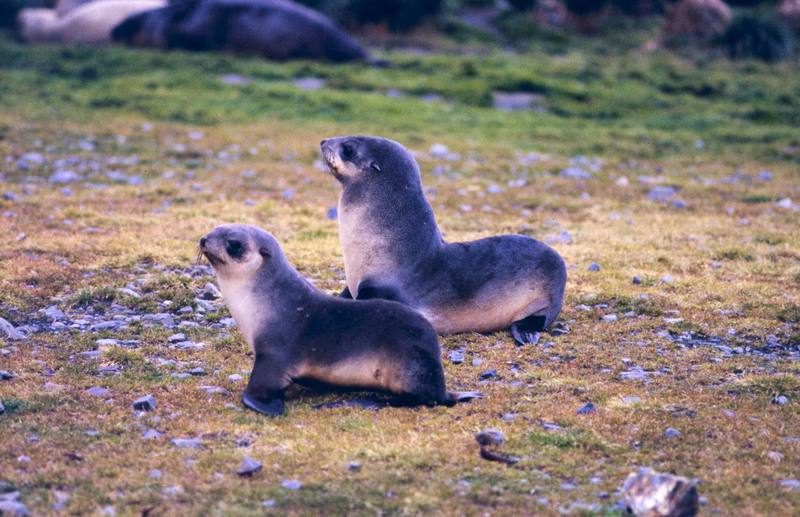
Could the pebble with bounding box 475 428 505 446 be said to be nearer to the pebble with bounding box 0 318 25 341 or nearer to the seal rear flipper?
the seal rear flipper

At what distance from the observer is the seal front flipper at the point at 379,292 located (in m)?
6.52

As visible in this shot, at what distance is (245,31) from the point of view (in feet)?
65.3

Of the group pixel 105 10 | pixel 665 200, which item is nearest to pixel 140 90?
pixel 105 10

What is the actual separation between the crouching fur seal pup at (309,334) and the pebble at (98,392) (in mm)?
787

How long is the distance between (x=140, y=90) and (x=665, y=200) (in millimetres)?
9470

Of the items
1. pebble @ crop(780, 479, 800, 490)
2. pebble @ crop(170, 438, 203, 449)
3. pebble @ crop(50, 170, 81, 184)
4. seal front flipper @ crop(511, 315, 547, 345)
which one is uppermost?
pebble @ crop(780, 479, 800, 490)

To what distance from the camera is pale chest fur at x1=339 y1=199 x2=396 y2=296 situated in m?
6.68

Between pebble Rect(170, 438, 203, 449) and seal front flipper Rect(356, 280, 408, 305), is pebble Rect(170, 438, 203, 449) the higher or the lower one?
the lower one

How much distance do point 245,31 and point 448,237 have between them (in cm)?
1163

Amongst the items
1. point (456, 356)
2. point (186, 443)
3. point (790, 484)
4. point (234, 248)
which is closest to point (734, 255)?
point (456, 356)

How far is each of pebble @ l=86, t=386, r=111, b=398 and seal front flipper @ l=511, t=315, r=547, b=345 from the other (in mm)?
2700

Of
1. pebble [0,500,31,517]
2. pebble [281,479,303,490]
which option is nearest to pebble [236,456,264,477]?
pebble [281,479,303,490]

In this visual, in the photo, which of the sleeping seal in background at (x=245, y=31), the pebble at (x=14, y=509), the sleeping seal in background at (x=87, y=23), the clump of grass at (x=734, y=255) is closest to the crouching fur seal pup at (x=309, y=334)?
the pebble at (x=14, y=509)

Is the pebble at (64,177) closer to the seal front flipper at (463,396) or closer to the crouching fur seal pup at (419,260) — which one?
the crouching fur seal pup at (419,260)
